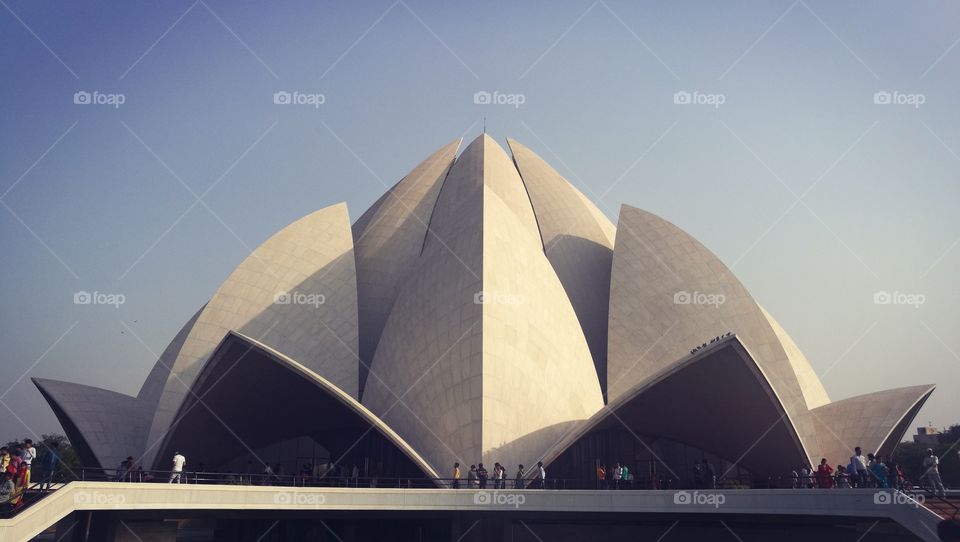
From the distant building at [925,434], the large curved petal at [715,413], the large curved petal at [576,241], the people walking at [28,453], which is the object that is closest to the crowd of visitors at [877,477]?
the large curved petal at [715,413]

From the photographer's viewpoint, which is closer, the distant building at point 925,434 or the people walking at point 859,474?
the people walking at point 859,474

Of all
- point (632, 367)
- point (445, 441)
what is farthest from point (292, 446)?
point (632, 367)

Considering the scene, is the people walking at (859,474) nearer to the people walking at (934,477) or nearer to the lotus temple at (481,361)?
the people walking at (934,477)

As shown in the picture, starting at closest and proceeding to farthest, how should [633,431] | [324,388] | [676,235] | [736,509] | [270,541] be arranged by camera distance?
1. [736,509]
2. [324,388]
3. [270,541]
4. [633,431]
5. [676,235]

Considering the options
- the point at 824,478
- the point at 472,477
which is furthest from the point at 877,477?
the point at 472,477

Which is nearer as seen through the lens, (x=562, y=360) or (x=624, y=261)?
(x=562, y=360)

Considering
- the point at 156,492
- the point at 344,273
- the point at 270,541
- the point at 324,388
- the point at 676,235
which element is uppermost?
the point at 676,235

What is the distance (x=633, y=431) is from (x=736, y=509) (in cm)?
892

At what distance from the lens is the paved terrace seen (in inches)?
573

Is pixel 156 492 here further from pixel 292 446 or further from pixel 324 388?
pixel 292 446

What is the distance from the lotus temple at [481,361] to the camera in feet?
71.7

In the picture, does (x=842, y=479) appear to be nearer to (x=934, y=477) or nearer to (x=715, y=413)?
(x=934, y=477)

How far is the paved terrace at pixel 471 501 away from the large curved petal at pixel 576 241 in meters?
9.66

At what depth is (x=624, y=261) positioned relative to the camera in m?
29.5
